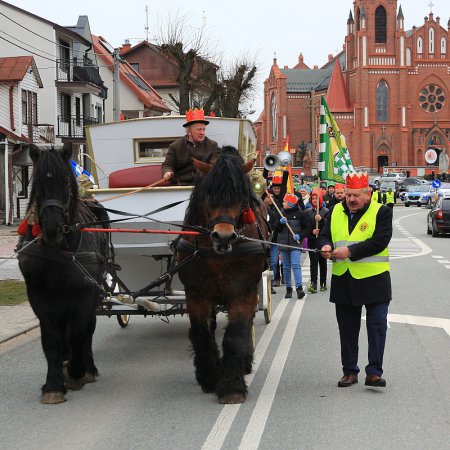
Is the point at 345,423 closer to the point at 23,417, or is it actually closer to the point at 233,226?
the point at 233,226

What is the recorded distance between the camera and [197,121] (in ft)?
28.5

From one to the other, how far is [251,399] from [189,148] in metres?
2.87

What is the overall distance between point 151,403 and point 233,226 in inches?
65.1

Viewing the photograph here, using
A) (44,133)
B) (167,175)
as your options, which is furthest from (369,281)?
(44,133)

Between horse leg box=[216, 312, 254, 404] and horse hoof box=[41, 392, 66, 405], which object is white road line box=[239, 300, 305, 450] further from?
horse hoof box=[41, 392, 66, 405]

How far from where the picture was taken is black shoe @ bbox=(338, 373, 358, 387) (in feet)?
25.0

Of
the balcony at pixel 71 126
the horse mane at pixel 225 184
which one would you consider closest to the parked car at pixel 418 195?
the balcony at pixel 71 126

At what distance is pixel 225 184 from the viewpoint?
6930 mm

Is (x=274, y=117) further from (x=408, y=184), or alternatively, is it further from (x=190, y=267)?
(x=190, y=267)

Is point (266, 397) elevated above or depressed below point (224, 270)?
below

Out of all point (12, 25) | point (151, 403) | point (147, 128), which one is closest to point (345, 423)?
point (151, 403)

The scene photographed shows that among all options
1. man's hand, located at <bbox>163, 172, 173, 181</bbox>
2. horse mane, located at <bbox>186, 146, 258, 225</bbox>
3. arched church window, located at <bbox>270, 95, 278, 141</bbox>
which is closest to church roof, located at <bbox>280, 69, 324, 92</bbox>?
arched church window, located at <bbox>270, 95, 278, 141</bbox>

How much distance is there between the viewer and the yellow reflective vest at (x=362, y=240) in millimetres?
7555

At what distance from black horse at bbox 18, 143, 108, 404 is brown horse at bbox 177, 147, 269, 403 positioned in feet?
2.87
